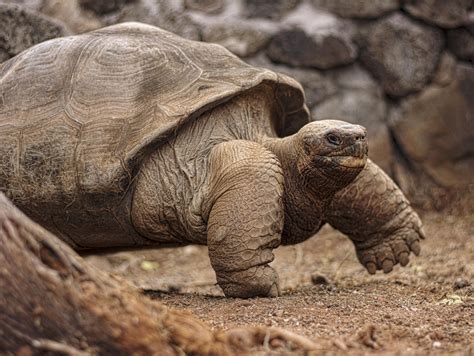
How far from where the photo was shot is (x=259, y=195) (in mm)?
3756

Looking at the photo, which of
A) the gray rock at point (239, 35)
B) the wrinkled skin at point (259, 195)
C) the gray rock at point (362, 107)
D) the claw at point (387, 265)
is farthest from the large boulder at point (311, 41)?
the claw at point (387, 265)

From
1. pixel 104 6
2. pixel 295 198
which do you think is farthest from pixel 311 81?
pixel 295 198

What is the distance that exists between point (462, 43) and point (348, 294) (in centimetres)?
441

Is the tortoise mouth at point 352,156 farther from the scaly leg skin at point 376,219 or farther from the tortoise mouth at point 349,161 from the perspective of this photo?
the scaly leg skin at point 376,219

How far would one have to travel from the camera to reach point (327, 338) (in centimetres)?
271

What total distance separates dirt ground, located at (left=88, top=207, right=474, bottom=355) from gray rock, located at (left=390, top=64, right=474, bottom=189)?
547 millimetres

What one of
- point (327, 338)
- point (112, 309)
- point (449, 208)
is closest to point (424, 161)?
point (449, 208)

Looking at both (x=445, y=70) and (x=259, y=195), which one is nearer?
(x=259, y=195)

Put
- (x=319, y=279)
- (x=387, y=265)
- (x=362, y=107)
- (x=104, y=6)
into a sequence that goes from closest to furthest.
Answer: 1. (x=387, y=265)
2. (x=319, y=279)
3. (x=104, y=6)
4. (x=362, y=107)

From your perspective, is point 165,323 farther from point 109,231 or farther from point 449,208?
point 449,208

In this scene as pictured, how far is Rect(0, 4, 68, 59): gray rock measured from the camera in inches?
213

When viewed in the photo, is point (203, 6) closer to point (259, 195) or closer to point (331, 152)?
point (331, 152)

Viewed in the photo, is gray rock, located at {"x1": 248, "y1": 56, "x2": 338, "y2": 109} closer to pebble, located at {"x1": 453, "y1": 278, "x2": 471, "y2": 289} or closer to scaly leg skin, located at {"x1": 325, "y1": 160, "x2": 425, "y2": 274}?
scaly leg skin, located at {"x1": 325, "y1": 160, "x2": 425, "y2": 274}

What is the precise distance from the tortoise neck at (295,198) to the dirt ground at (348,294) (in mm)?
330
